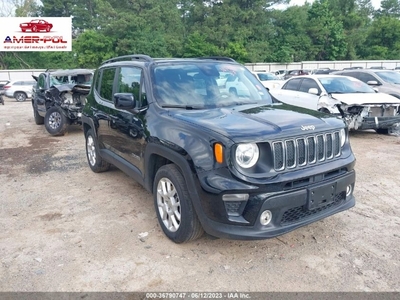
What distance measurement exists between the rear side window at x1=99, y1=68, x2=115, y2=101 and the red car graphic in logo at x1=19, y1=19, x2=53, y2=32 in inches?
1163

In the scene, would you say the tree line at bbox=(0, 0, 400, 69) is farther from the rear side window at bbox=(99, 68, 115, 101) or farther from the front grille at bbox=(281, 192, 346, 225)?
the front grille at bbox=(281, 192, 346, 225)

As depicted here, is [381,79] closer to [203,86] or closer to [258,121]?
[203,86]

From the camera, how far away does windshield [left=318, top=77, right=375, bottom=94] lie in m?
8.71

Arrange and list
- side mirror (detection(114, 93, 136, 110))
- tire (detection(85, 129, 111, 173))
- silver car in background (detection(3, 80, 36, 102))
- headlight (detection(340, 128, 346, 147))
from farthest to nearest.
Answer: silver car in background (detection(3, 80, 36, 102)) → tire (detection(85, 129, 111, 173)) → side mirror (detection(114, 93, 136, 110)) → headlight (detection(340, 128, 346, 147))

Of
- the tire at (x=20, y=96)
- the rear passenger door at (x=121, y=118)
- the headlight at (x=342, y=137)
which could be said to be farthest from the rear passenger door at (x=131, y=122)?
the tire at (x=20, y=96)

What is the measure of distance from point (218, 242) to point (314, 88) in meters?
6.65

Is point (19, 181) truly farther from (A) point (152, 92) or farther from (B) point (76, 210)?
(A) point (152, 92)

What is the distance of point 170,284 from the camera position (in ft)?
9.37

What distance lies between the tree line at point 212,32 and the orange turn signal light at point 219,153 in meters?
35.8

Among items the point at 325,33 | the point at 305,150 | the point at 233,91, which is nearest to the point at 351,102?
the point at 233,91

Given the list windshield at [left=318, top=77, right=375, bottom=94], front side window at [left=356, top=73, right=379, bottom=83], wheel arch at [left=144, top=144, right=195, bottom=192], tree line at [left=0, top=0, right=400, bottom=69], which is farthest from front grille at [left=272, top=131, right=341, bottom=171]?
tree line at [left=0, top=0, right=400, bottom=69]

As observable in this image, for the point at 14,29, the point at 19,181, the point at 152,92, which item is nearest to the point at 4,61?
the point at 14,29

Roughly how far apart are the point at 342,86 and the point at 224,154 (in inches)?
286

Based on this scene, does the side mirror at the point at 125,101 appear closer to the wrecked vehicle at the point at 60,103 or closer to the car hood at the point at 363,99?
the wrecked vehicle at the point at 60,103
